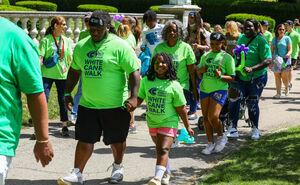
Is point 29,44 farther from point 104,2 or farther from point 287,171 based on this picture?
point 104,2

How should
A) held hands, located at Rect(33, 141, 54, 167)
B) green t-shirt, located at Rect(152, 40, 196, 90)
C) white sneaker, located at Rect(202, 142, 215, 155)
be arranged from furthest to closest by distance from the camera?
green t-shirt, located at Rect(152, 40, 196, 90) < white sneaker, located at Rect(202, 142, 215, 155) < held hands, located at Rect(33, 141, 54, 167)

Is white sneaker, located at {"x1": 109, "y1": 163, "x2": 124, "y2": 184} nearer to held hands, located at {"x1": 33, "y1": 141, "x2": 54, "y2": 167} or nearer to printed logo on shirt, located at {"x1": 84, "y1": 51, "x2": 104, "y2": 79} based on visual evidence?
printed logo on shirt, located at {"x1": 84, "y1": 51, "x2": 104, "y2": 79}

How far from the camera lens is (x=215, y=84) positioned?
748 centimetres

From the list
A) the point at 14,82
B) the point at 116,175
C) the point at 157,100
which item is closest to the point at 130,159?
the point at 116,175

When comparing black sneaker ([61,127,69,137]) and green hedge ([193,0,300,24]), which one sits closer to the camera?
black sneaker ([61,127,69,137])

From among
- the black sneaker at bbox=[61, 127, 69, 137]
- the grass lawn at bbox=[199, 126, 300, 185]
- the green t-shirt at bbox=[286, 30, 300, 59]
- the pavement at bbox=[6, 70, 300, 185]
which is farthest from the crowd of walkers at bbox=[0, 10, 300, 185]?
the green t-shirt at bbox=[286, 30, 300, 59]

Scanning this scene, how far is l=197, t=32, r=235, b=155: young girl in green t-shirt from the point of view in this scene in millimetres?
7441

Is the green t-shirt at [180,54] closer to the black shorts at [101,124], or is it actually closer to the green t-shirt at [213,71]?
the green t-shirt at [213,71]

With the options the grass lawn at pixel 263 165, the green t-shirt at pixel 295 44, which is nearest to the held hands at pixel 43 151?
the grass lawn at pixel 263 165

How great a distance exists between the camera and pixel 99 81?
5.67 m

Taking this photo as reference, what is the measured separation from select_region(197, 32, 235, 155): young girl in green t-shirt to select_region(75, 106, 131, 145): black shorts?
1968 millimetres

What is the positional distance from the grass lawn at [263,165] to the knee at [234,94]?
77cm

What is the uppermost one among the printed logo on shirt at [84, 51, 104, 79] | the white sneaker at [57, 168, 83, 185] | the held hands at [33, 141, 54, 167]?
the printed logo on shirt at [84, 51, 104, 79]

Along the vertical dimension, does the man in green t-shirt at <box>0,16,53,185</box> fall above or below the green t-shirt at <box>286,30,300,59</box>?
above
